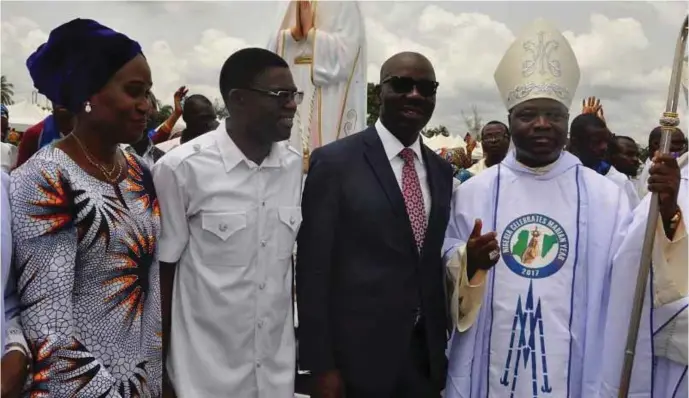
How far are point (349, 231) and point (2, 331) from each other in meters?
1.46

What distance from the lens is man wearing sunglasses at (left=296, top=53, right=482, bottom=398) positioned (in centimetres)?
299

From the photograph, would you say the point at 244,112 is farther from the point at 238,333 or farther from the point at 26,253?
the point at 26,253

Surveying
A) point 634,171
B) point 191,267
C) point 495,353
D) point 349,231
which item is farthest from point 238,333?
point 634,171

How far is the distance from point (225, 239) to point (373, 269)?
64 cm

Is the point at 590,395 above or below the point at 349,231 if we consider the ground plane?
below

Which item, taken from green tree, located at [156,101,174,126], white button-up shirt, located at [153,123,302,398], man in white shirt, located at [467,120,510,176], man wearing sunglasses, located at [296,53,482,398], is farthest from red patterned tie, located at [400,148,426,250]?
green tree, located at [156,101,174,126]

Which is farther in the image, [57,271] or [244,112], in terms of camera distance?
[244,112]

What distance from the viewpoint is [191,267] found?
2.99 meters

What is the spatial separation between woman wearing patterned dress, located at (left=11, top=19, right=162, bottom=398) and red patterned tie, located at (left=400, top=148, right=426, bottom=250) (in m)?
1.13

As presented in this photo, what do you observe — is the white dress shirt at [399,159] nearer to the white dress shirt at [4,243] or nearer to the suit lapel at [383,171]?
the suit lapel at [383,171]

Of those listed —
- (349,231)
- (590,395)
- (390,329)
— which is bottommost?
(590,395)

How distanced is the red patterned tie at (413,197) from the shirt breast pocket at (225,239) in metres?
0.72

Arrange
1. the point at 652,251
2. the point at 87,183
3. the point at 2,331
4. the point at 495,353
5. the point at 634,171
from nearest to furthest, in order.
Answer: the point at 2,331
the point at 87,183
the point at 652,251
the point at 495,353
the point at 634,171

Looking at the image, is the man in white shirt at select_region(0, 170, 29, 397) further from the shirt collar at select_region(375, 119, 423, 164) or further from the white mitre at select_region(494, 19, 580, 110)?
the white mitre at select_region(494, 19, 580, 110)
